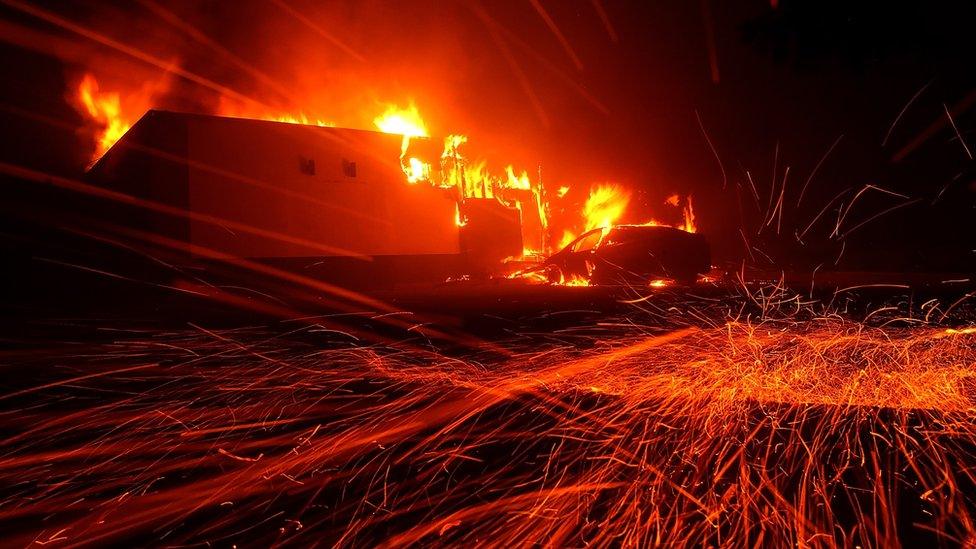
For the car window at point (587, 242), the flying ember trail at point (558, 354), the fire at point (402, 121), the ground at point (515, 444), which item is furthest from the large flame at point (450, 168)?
the ground at point (515, 444)

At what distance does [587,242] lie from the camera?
48.0ft

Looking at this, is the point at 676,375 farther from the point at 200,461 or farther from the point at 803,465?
the point at 200,461

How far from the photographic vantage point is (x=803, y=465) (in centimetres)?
291

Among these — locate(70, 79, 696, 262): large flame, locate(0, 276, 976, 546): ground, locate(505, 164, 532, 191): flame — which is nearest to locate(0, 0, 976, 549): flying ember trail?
locate(0, 276, 976, 546): ground

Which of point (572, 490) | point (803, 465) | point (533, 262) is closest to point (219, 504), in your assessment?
point (572, 490)

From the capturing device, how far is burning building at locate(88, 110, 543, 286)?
1884 centimetres

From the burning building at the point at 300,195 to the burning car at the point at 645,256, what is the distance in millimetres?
Answer: 9310

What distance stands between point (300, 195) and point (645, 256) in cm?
1122

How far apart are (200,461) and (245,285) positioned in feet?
52.7

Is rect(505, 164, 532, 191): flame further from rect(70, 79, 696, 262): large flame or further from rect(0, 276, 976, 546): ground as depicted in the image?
rect(0, 276, 976, 546): ground

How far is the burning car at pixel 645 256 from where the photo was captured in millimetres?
13141

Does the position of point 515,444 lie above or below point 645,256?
below

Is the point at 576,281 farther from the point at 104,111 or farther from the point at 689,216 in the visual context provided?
the point at 104,111

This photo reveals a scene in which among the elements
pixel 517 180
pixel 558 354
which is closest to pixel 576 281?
pixel 558 354
